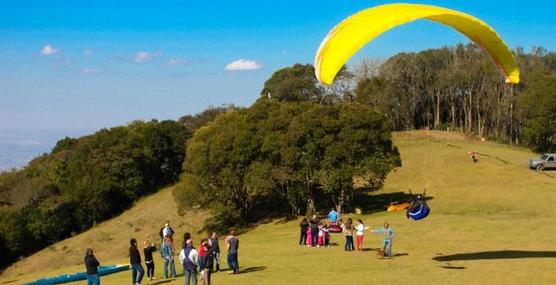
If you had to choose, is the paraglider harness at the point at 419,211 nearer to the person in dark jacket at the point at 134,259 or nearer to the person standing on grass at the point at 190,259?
the person standing on grass at the point at 190,259

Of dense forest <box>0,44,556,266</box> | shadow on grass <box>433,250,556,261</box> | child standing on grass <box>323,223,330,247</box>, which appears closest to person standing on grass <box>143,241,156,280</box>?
child standing on grass <box>323,223,330,247</box>

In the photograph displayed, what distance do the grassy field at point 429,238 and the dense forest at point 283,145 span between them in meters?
2.99

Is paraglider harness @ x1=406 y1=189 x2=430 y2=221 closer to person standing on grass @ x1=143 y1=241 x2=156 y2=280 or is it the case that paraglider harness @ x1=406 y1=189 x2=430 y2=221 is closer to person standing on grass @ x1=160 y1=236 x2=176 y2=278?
person standing on grass @ x1=160 y1=236 x2=176 y2=278

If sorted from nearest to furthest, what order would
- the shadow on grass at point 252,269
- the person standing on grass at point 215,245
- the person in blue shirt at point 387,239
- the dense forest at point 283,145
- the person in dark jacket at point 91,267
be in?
the person in dark jacket at point 91,267, the person standing on grass at point 215,245, the shadow on grass at point 252,269, the person in blue shirt at point 387,239, the dense forest at point 283,145

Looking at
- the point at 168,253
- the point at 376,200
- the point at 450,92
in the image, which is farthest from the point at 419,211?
the point at 450,92

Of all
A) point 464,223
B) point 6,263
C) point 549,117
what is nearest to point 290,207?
point 464,223

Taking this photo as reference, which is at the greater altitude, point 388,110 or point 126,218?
point 388,110

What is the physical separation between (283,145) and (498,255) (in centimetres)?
2001

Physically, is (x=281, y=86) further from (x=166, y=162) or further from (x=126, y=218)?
(x=126, y=218)

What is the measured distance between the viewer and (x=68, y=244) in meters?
50.7

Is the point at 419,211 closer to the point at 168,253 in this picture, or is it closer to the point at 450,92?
the point at 168,253

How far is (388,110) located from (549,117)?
2112cm

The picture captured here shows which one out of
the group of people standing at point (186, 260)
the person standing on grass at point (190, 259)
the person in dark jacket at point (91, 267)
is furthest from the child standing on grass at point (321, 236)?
the person in dark jacket at point (91, 267)

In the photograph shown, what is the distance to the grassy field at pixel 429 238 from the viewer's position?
17.8 m
